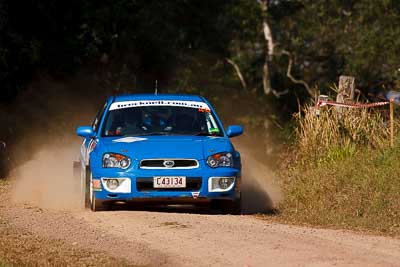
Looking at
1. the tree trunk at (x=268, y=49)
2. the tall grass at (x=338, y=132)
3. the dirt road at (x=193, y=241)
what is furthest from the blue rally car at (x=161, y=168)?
the tree trunk at (x=268, y=49)

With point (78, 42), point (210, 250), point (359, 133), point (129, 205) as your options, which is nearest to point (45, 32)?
point (78, 42)

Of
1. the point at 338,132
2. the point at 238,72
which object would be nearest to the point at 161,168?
the point at 338,132

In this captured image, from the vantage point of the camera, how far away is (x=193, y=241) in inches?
472

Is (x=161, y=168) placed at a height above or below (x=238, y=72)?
above

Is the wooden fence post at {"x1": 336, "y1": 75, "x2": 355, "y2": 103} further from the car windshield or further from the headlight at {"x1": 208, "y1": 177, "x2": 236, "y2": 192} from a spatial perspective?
the headlight at {"x1": 208, "y1": 177, "x2": 236, "y2": 192}

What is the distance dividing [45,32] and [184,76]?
54.5 feet

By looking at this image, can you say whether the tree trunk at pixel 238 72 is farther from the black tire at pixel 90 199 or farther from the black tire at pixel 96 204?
the black tire at pixel 96 204

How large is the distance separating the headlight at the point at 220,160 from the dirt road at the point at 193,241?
67 cm

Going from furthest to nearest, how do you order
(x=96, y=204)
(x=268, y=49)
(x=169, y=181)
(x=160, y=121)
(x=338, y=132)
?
(x=268, y=49) → (x=338, y=132) → (x=160, y=121) → (x=96, y=204) → (x=169, y=181)

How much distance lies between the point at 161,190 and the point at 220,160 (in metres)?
0.82

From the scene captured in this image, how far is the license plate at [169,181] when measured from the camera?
14.6 metres

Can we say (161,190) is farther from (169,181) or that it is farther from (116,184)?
(116,184)

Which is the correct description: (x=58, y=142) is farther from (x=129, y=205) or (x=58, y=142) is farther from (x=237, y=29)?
(x=237, y=29)

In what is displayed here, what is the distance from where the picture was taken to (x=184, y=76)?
159ft
